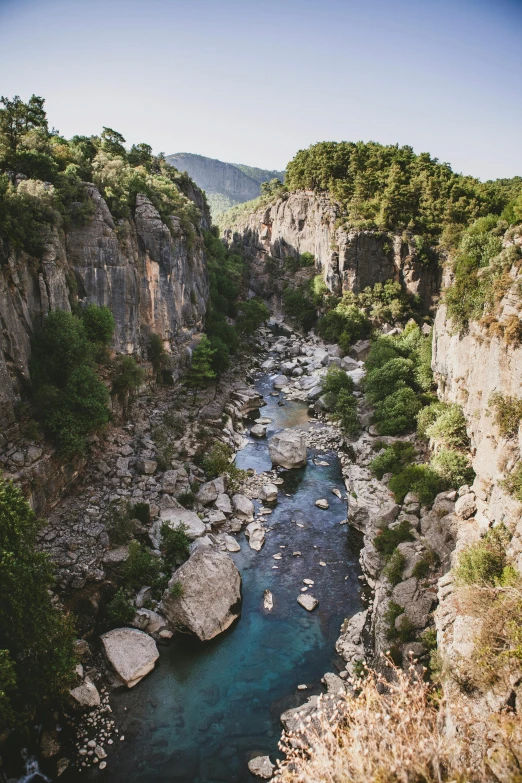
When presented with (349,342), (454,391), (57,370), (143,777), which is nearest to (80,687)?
(143,777)

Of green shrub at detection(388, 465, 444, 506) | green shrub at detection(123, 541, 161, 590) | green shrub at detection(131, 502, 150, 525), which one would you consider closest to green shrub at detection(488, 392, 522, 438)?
green shrub at detection(388, 465, 444, 506)

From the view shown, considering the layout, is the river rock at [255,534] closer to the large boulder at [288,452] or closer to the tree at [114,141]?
the large boulder at [288,452]

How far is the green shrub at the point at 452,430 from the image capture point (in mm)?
23406

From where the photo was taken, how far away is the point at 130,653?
16656mm

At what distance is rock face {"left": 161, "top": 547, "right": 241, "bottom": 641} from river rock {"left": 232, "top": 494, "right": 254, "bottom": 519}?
5780 mm

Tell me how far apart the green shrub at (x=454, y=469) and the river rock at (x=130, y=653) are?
15.2 meters

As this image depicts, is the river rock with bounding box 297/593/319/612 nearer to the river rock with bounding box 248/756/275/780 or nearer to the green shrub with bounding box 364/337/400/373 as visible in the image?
the river rock with bounding box 248/756/275/780

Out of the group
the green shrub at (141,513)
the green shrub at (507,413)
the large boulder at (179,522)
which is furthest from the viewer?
the green shrub at (141,513)

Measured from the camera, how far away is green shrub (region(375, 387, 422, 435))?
98.8 feet

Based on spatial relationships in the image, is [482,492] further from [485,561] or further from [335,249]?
[335,249]

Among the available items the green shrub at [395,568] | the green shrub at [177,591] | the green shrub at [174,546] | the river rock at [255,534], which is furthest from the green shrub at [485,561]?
the green shrub at [174,546]

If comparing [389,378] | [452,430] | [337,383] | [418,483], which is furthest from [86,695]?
[337,383]

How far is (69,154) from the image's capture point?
29.0m

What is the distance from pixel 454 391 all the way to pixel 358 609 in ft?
45.1
